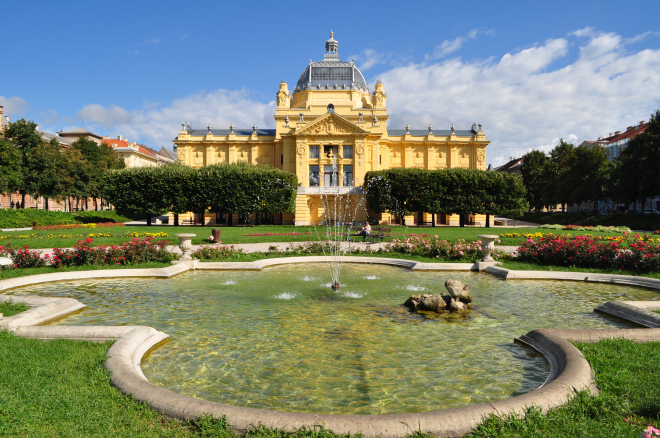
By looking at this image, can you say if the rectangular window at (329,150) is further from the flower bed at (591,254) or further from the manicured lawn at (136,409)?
the manicured lawn at (136,409)

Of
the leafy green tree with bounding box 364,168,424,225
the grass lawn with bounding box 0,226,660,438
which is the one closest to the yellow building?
the leafy green tree with bounding box 364,168,424,225

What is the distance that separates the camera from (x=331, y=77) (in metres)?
64.2

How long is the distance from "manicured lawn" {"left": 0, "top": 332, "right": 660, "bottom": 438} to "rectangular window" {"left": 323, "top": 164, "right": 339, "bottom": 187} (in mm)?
49440

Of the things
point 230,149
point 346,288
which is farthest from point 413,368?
point 230,149

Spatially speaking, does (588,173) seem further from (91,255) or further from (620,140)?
(91,255)

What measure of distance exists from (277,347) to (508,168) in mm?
125764

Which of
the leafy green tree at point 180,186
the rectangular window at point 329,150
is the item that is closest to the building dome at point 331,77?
the rectangular window at point 329,150

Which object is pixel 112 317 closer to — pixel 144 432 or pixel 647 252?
pixel 144 432

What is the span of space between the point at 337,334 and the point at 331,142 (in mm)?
48280

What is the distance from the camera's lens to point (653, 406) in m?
4.55

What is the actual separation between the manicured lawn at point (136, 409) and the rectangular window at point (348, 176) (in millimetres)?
49895

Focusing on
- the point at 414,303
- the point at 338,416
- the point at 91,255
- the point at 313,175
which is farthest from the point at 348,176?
the point at 338,416

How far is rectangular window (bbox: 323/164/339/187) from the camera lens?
55.0 m

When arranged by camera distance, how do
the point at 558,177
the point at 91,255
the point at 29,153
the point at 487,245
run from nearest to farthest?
the point at 91,255 < the point at 487,245 < the point at 29,153 < the point at 558,177
